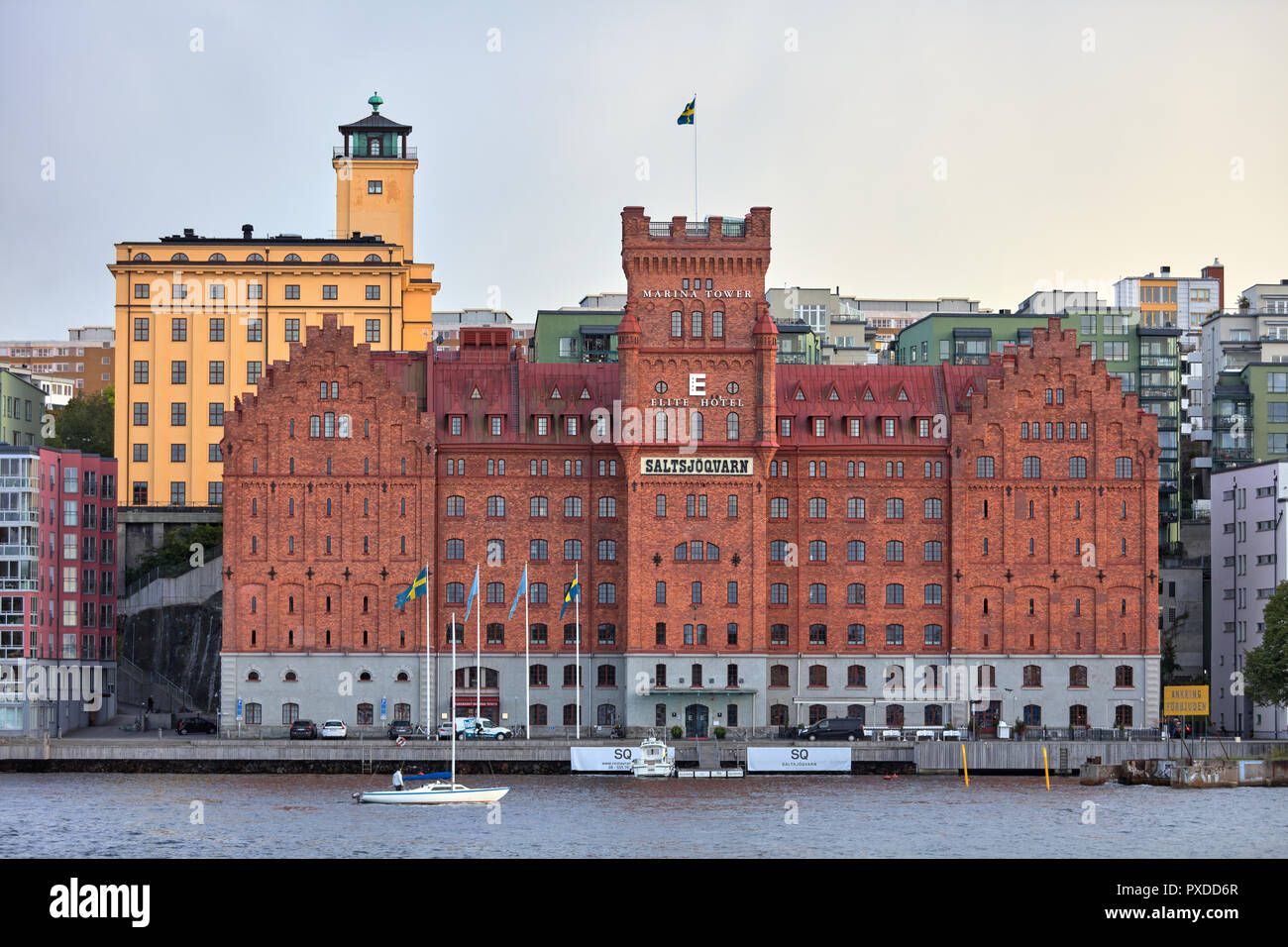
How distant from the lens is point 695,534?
120m

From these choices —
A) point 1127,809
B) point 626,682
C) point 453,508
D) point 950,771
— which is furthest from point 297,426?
point 1127,809

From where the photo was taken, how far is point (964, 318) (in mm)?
158500

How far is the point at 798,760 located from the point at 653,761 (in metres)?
8.36

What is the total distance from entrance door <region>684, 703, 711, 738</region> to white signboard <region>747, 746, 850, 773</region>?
35.3 ft

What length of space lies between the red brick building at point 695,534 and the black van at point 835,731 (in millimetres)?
4581

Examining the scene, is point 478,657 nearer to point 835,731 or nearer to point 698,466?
point 698,466

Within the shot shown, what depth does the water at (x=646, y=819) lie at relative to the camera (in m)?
74.0

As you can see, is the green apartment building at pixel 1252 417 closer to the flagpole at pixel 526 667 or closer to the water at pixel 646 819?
the water at pixel 646 819

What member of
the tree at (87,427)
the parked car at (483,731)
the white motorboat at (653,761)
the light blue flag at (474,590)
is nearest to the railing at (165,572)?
the light blue flag at (474,590)

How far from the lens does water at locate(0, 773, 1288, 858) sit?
74.0 m

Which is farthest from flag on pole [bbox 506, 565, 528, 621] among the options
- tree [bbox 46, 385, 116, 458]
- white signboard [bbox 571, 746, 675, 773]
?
tree [bbox 46, 385, 116, 458]

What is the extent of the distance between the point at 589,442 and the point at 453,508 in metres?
9.46

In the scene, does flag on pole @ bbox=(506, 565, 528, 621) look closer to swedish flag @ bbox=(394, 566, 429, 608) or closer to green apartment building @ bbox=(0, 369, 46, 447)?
swedish flag @ bbox=(394, 566, 429, 608)

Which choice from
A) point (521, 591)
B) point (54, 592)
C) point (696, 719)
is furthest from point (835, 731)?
point (54, 592)
